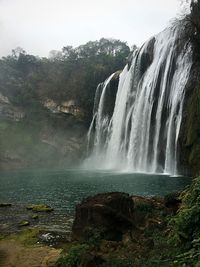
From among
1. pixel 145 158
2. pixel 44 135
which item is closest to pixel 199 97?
pixel 145 158

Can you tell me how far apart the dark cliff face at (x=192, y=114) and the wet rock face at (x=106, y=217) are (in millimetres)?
18273

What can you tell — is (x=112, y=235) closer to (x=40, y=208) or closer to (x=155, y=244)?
(x=155, y=244)

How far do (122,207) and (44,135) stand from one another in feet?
194

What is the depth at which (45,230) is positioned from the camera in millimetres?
16766

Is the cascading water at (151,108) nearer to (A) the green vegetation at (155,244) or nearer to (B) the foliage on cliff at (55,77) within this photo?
(B) the foliage on cliff at (55,77)

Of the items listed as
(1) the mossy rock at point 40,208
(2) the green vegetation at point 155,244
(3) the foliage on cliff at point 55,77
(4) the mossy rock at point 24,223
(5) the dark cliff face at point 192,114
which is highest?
(3) the foliage on cliff at point 55,77

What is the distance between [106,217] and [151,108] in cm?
3244

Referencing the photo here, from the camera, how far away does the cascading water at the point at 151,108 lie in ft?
131

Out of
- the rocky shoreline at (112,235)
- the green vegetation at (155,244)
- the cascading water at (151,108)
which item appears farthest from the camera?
the cascading water at (151,108)

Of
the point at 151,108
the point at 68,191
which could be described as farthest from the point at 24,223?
the point at 151,108

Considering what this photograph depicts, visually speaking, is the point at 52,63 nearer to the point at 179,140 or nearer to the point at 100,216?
the point at 179,140

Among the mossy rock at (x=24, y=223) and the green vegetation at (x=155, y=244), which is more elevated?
the green vegetation at (x=155, y=244)

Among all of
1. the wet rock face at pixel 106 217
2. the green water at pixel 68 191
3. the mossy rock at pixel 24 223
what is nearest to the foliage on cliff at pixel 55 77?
the green water at pixel 68 191

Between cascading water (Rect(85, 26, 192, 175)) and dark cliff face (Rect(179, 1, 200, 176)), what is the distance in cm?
91
